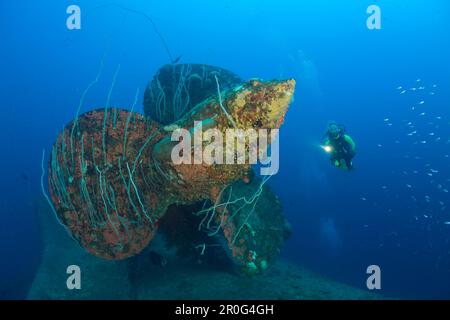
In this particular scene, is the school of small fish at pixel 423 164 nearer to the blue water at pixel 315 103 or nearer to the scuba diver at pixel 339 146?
the blue water at pixel 315 103

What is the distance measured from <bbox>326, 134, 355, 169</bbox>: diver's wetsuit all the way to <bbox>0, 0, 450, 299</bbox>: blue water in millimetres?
3198

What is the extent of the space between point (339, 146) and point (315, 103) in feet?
142

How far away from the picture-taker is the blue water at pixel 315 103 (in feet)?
67.9

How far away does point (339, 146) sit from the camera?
639 cm

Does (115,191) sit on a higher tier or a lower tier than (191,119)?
lower

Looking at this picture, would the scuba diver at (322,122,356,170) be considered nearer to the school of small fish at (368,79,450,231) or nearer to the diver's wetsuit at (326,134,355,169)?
the diver's wetsuit at (326,134,355,169)

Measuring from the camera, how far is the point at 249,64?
63.6 m

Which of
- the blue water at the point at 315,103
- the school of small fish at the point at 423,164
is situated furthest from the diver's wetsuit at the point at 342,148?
the school of small fish at the point at 423,164

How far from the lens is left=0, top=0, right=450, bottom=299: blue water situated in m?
20.7

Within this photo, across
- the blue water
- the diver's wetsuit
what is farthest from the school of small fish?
the diver's wetsuit

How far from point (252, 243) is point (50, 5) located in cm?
7478

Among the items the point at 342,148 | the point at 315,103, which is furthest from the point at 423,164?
the point at 342,148

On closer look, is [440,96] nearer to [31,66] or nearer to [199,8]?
[199,8]

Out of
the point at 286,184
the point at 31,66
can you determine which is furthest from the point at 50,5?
the point at 286,184
